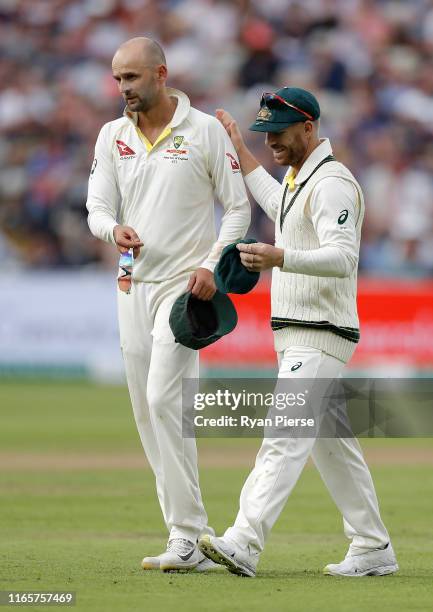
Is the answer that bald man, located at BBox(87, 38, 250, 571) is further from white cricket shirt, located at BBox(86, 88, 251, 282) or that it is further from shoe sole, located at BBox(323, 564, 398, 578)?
shoe sole, located at BBox(323, 564, 398, 578)

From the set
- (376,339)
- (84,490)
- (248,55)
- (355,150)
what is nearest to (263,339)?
(376,339)

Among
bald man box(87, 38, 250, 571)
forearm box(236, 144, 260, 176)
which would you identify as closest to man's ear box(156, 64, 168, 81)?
bald man box(87, 38, 250, 571)

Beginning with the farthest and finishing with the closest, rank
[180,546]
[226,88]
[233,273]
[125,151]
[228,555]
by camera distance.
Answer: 1. [226,88]
2. [125,151]
3. [180,546]
4. [233,273]
5. [228,555]

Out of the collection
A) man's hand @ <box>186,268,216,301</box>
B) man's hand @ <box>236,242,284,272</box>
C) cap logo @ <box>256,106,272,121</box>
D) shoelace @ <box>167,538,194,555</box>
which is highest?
cap logo @ <box>256,106,272,121</box>

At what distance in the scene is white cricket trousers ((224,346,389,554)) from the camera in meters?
5.98

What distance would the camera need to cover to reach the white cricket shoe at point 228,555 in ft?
19.3

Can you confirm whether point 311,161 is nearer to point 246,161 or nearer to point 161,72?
point 246,161

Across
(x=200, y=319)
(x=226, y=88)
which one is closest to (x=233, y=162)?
(x=200, y=319)

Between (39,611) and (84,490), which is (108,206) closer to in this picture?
(39,611)

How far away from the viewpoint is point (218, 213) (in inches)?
762

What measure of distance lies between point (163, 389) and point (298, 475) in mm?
839

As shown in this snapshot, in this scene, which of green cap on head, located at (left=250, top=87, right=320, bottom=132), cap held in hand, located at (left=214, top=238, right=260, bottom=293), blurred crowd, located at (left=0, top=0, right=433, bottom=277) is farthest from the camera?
blurred crowd, located at (left=0, top=0, right=433, bottom=277)

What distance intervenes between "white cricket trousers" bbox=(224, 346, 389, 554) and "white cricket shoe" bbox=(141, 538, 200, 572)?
0.54m

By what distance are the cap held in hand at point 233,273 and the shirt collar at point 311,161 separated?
16.7 inches
